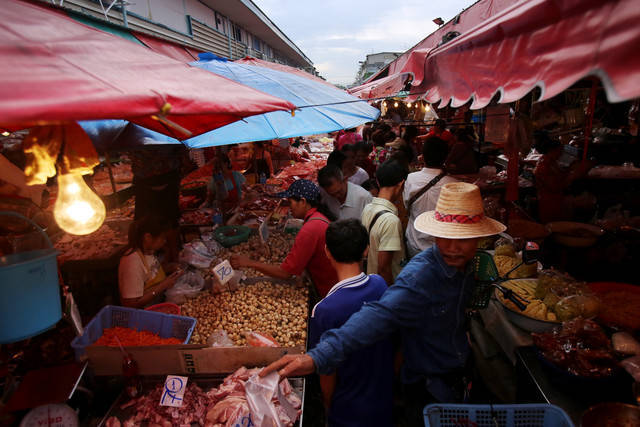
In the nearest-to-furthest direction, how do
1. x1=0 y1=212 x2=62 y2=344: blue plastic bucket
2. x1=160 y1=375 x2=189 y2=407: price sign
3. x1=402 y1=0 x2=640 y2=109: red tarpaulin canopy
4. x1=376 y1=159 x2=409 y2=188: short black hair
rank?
x1=402 y1=0 x2=640 y2=109: red tarpaulin canopy → x1=0 y1=212 x2=62 y2=344: blue plastic bucket → x1=160 y1=375 x2=189 y2=407: price sign → x1=376 y1=159 x2=409 y2=188: short black hair

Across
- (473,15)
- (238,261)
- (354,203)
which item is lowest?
(238,261)

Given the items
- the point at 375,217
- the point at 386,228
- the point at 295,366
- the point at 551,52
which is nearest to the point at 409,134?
the point at 375,217

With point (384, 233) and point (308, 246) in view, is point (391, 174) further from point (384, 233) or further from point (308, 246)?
point (308, 246)

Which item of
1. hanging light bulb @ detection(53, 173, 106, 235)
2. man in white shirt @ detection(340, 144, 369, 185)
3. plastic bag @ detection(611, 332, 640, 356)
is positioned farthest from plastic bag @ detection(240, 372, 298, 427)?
man in white shirt @ detection(340, 144, 369, 185)

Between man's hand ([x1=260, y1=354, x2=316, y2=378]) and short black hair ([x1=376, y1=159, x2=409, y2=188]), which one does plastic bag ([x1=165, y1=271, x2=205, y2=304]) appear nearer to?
man's hand ([x1=260, y1=354, x2=316, y2=378])

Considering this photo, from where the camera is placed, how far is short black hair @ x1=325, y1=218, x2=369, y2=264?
2184 mm

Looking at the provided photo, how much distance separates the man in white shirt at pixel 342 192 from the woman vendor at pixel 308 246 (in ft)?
2.22

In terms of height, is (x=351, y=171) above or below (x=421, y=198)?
above

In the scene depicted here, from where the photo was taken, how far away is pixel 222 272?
334 cm

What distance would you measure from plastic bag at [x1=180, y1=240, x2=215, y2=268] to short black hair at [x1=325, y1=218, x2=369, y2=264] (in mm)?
2608

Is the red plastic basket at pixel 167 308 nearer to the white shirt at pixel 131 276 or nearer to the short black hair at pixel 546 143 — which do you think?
the white shirt at pixel 131 276

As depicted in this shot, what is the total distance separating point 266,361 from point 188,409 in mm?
682

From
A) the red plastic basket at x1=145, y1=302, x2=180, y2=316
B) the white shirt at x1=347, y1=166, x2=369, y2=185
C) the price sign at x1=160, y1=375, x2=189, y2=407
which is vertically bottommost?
the price sign at x1=160, y1=375, x2=189, y2=407

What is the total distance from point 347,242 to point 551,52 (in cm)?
145
